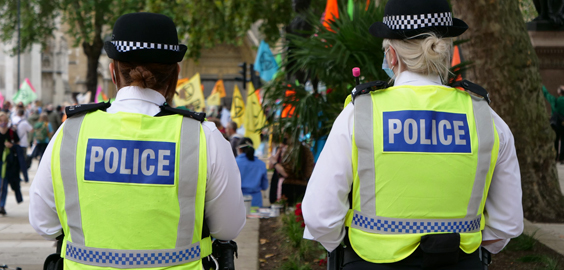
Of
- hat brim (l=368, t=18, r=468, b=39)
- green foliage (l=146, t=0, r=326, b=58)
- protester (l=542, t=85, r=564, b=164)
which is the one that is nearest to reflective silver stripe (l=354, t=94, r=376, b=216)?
hat brim (l=368, t=18, r=468, b=39)

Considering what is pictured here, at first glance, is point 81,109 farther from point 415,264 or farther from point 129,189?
point 415,264

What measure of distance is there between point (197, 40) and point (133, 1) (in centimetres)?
748

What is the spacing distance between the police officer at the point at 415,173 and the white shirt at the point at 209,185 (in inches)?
11.7

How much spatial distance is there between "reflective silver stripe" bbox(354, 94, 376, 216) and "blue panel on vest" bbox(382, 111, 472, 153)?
6cm

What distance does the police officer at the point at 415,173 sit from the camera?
235 centimetres

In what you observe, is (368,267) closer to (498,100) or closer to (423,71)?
(423,71)

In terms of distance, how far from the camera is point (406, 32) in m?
2.49

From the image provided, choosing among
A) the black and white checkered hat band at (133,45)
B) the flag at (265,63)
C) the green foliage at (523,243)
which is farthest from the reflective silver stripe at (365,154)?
the flag at (265,63)

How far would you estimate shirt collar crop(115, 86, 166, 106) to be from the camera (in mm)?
2363

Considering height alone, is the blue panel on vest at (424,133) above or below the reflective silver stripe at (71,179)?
above

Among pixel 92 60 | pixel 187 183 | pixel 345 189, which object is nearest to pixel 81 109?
pixel 187 183

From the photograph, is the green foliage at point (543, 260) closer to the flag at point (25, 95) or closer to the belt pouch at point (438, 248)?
the belt pouch at point (438, 248)

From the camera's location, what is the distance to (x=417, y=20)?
2.49 metres

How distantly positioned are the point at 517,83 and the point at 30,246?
6190mm
